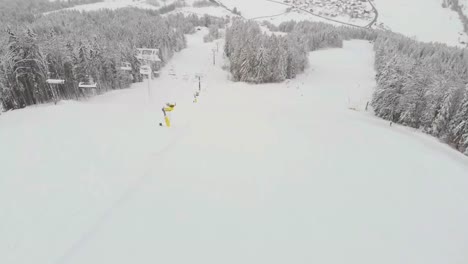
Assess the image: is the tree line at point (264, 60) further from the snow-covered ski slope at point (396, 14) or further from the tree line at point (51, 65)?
the snow-covered ski slope at point (396, 14)

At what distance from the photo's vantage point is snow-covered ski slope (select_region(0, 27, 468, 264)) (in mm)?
10602

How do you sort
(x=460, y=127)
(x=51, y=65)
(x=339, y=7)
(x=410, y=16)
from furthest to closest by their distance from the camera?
(x=339, y=7) → (x=410, y=16) → (x=51, y=65) → (x=460, y=127)

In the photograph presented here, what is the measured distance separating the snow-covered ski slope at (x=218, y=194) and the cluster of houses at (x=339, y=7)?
14866 cm

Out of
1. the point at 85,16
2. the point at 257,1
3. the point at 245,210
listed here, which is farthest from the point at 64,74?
the point at 257,1

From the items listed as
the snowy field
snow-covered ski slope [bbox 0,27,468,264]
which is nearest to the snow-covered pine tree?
snow-covered ski slope [bbox 0,27,468,264]

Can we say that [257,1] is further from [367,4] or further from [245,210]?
[245,210]

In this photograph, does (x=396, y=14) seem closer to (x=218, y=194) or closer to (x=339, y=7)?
(x=339, y=7)

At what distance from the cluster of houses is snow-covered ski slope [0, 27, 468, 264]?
5853 inches

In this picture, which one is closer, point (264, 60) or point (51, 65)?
point (51, 65)

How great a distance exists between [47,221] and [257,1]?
178706 mm

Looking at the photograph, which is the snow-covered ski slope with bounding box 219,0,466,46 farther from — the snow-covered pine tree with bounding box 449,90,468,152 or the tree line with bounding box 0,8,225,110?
the tree line with bounding box 0,8,225,110

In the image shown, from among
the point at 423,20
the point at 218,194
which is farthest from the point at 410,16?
the point at 218,194

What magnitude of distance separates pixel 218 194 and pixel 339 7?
17377 cm

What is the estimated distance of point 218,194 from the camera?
44.2 ft
